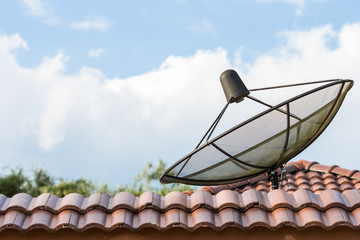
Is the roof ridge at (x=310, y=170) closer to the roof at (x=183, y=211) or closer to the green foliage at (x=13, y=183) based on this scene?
the roof at (x=183, y=211)

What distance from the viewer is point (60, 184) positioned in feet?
79.7

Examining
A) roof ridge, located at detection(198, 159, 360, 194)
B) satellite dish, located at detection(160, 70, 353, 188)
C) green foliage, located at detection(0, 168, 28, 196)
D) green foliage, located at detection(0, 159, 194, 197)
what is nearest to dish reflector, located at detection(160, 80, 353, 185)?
satellite dish, located at detection(160, 70, 353, 188)

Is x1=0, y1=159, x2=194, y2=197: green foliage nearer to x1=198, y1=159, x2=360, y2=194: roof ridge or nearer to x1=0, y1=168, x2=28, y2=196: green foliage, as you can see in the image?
x1=0, y1=168, x2=28, y2=196: green foliage

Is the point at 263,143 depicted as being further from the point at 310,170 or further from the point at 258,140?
the point at 310,170

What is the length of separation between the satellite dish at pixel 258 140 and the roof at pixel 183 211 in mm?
275

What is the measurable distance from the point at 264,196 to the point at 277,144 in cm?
55

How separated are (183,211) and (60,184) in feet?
67.7

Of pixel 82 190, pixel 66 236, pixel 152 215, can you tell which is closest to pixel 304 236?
pixel 152 215

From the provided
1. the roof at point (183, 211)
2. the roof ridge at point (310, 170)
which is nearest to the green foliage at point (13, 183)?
the roof ridge at point (310, 170)

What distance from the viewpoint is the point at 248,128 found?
469 centimetres

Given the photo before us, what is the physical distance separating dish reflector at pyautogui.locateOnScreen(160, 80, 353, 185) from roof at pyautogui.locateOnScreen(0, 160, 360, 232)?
0.26 meters

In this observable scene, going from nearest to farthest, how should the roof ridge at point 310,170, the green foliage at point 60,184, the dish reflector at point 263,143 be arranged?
the dish reflector at point 263,143
the roof ridge at point 310,170
the green foliage at point 60,184

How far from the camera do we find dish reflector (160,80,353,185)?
464 cm

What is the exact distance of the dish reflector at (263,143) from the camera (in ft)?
15.2
